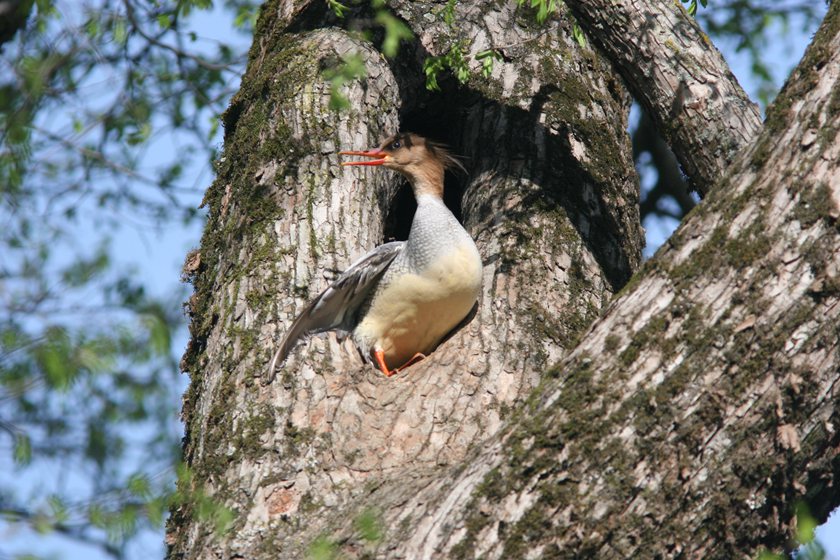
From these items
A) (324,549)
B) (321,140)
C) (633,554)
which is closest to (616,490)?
(633,554)

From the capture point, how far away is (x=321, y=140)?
17.7 ft

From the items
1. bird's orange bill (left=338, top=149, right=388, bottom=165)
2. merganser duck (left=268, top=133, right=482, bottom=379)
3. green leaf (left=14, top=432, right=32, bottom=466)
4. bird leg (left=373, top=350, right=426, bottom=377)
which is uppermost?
bird's orange bill (left=338, top=149, right=388, bottom=165)

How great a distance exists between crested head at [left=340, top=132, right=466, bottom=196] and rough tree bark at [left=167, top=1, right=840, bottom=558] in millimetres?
113

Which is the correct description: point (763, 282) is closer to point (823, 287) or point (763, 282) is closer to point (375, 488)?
point (823, 287)

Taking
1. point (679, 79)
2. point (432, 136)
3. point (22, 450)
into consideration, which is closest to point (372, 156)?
point (432, 136)

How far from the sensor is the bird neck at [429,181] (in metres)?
6.19

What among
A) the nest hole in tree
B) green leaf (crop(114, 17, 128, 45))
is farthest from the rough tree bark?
green leaf (crop(114, 17, 128, 45))

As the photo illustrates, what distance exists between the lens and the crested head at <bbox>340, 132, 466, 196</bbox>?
5.79m

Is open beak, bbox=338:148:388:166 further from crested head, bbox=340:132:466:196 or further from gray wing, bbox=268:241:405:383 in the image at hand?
gray wing, bbox=268:241:405:383

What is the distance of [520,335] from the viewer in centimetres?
482

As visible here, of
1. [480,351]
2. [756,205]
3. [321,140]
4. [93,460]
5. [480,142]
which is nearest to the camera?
[756,205]

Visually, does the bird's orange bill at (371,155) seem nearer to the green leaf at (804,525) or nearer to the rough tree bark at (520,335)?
the rough tree bark at (520,335)

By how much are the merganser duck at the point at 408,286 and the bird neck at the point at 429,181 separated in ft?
0.11

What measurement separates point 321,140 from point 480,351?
1541mm
